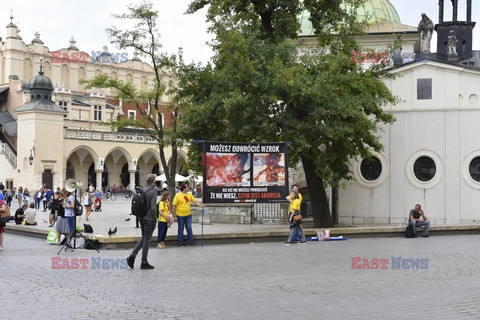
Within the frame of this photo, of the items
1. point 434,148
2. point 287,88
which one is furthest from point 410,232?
point 434,148

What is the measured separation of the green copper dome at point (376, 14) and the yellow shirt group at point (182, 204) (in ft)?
81.8

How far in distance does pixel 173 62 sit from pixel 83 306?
18604mm

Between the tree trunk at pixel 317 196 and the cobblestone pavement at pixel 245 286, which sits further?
the tree trunk at pixel 317 196

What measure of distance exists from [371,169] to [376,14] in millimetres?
18127

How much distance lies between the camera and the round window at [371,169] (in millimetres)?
27672

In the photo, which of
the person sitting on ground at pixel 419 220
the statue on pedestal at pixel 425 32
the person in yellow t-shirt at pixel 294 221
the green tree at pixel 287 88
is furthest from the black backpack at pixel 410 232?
the statue on pedestal at pixel 425 32

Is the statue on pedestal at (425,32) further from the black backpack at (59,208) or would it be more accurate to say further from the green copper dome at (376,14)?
the black backpack at (59,208)

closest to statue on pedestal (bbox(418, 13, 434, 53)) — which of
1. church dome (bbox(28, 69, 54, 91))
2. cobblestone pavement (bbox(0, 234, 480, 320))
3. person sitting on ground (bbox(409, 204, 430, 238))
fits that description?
person sitting on ground (bbox(409, 204, 430, 238))

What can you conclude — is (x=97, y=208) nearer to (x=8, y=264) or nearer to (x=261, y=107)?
(x=261, y=107)

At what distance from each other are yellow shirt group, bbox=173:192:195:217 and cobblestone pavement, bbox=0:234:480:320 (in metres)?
1.47

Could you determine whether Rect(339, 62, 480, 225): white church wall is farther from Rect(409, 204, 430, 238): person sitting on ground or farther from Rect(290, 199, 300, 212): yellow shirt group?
Rect(290, 199, 300, 212): yellow shirt group

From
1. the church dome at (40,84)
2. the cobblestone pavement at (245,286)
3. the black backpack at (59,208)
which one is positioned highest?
the church dome at (40,84)

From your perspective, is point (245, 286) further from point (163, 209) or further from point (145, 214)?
point (163, 209)

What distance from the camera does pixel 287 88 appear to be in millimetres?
20938
